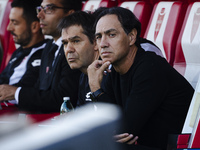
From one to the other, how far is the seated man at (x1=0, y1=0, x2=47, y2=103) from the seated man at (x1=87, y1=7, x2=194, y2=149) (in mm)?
1360

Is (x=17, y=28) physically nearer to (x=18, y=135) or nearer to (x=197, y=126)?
(x=197, y=126)

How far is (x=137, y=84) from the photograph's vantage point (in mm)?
1859

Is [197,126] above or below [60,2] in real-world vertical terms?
below

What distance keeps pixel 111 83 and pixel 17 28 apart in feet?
6.25

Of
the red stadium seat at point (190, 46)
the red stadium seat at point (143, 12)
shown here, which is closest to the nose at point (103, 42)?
the red stadium seat at point (190, 46)

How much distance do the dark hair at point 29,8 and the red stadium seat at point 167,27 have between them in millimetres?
1222

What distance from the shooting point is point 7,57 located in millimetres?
4246

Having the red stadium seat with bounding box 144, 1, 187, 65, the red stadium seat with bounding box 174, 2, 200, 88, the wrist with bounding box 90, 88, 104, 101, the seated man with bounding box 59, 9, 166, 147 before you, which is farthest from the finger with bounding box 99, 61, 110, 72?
the red stadium seat with bounding box 144, 1, 187, 65

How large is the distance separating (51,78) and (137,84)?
1202mm

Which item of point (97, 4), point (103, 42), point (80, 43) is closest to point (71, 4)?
point (97, 4)

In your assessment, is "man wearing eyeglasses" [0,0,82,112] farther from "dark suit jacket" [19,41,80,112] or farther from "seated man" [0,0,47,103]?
"seated man" [0,0,47,103]

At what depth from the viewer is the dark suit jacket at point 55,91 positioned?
281 centimetres

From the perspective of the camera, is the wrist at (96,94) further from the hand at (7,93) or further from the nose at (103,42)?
the hand at (7,93)

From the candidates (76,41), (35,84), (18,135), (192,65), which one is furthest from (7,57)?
(18,135)
